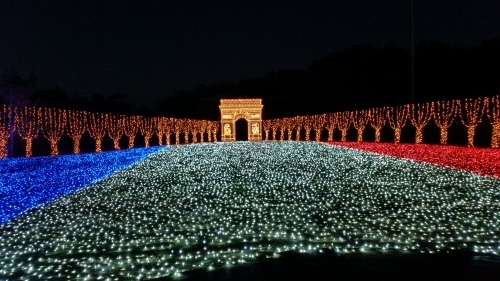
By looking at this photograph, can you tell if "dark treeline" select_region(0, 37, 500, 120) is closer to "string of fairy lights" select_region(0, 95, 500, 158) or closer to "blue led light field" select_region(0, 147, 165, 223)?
"string of fairy lights" select_region(0, 95, 500, 158)

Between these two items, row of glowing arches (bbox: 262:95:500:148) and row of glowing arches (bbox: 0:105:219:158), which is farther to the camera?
row of glowing arches (bbox: 0:105:219:158)

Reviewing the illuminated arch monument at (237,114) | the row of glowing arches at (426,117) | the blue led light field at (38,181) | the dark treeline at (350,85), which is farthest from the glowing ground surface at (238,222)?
the illuminated arch monument at (237,114)

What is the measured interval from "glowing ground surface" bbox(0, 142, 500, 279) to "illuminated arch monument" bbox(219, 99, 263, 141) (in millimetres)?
31230

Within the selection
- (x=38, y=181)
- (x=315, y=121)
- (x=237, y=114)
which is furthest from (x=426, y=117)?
(x=237, y=114)

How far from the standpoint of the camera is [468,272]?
4969mm

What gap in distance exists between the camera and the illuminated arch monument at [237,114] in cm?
4469

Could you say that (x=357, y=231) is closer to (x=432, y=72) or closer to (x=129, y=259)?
(x=129, y=259)

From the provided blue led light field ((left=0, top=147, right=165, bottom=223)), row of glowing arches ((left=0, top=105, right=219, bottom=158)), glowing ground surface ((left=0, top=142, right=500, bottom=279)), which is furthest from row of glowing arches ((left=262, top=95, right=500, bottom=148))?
blue led light field ((left=0, top=147, right=165, bottom=223))

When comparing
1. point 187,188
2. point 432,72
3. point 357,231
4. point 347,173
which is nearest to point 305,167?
point 347,173

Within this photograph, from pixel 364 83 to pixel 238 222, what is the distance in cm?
4248

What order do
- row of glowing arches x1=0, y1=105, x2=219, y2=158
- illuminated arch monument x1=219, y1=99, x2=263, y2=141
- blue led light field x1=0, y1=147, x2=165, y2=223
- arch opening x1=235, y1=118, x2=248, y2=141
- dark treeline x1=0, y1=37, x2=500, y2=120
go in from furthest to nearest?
arch opening x1=235, y1=118, x2=248, y2=141 < illuminated arch monument x1=219, y1=99, x2=263, y2=141 < dark treeline x1=0, y1=37, x2=500, y2=120 < row of glowing arches x1=0, y1=105, x2=219, y2=158 < blue led light field x1=0, y1=147, x2=165, y2=223

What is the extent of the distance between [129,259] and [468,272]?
364 cm

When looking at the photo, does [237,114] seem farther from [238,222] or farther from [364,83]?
[238,222]

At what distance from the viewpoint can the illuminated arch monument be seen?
4469cm
